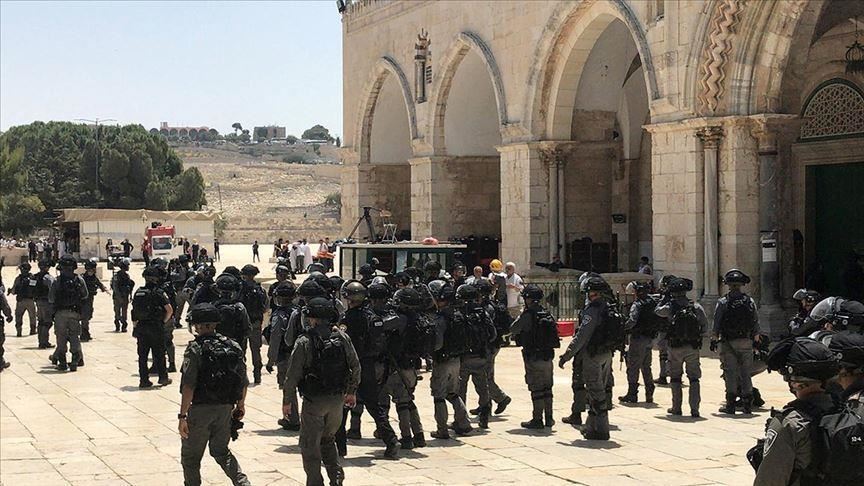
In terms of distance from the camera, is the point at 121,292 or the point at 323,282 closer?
the point at 323,282

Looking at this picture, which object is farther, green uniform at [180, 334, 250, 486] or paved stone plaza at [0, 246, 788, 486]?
paved stone plaza at [0, 246, 788, 486]

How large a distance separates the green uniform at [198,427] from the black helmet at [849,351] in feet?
12.6

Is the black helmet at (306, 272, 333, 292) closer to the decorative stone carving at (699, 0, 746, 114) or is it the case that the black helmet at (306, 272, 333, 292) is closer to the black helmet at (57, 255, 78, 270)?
the black helmet at (57, 255, 78, 270)

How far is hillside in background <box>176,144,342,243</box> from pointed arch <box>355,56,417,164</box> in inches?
2178

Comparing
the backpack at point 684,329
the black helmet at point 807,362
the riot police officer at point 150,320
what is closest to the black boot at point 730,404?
the backpack at point 684,329

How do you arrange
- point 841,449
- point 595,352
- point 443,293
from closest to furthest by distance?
point 841,449
point 595,352
point 443,293

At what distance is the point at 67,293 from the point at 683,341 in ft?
26.8

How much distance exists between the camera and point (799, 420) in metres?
4.54

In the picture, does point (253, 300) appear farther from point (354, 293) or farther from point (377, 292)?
point (354, 293)

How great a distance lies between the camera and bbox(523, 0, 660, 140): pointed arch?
2033 cm

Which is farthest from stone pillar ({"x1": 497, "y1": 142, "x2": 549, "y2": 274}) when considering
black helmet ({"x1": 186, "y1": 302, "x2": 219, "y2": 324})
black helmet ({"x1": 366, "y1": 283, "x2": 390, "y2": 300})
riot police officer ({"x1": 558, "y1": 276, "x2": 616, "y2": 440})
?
black helmet ({"x1": 186, "y1": 302, "x2": 219, "y2": 324})

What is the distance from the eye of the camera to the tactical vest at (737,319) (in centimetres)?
1095

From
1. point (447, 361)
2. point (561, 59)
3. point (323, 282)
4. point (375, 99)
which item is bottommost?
point (447, 361)

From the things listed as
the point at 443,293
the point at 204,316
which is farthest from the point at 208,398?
the point at 443,293
